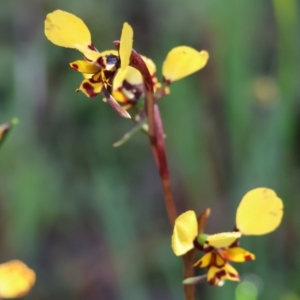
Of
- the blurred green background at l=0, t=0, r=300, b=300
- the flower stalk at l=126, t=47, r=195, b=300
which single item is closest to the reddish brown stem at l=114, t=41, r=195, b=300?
the flower stalk at l=126, t=47, r=195, b=300

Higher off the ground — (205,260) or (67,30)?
(67,30)

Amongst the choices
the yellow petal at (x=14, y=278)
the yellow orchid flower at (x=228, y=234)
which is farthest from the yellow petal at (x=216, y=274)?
the yellow petal at (x=14, y=278)

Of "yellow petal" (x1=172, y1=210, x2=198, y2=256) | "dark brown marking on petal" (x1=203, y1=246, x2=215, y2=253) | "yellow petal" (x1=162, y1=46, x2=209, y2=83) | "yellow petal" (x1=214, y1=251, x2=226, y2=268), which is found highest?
"yellow petal" (x1=162, y1=46, x2=209, y2=83)

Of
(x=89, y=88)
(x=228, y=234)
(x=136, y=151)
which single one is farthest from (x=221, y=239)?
(x=136, y=151)

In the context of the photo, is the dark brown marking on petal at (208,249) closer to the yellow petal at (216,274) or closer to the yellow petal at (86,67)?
the yellow petal at (216,274)

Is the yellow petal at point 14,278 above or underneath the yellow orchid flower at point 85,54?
underneath

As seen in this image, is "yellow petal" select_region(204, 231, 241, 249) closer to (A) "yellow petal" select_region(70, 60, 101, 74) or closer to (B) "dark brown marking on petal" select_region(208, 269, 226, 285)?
(B) "dark brown marking on petal" select_region(208, 269, 226, 285)

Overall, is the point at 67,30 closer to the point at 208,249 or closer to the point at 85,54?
the point at 85,54
